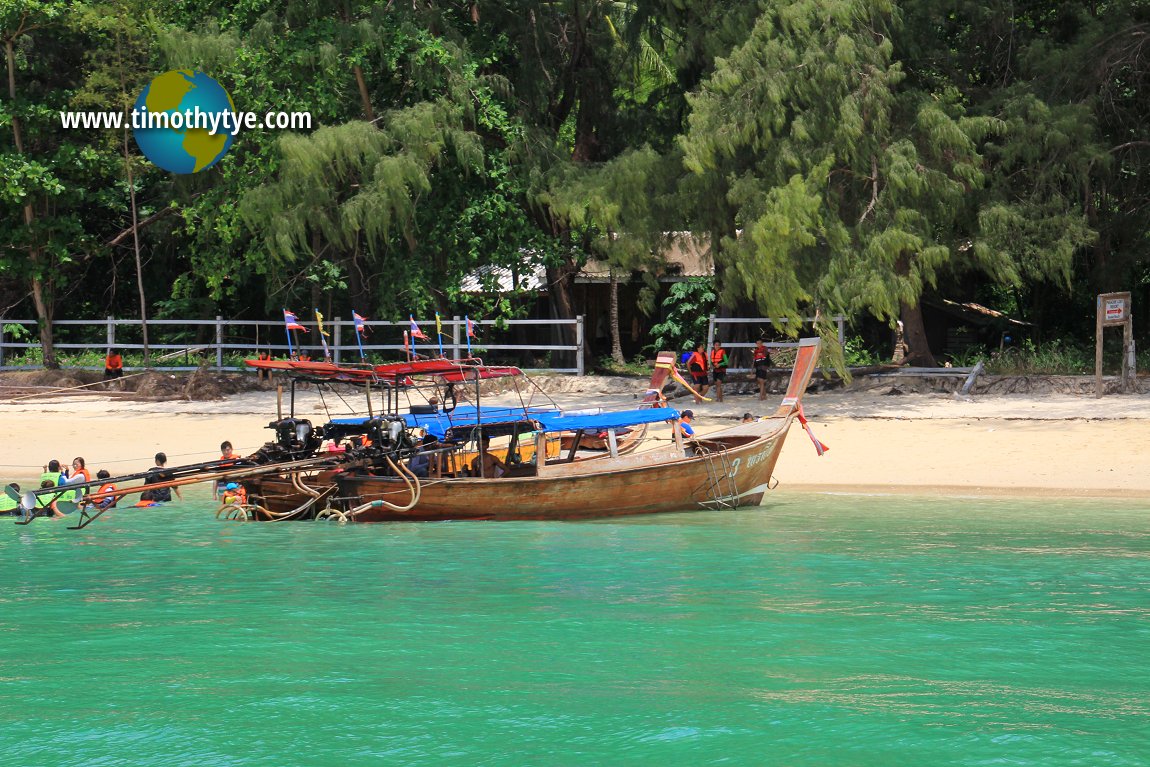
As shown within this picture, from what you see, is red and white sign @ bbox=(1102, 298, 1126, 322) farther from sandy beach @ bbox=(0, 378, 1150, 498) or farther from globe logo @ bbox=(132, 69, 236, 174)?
globe logo @ bbox=(132, 69, 236, 174)

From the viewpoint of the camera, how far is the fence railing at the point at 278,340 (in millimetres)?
30531

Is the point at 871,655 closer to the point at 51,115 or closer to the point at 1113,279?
the point at 1113,279

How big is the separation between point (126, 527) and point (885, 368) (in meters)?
16.2

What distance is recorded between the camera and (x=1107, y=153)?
25703 millimetres

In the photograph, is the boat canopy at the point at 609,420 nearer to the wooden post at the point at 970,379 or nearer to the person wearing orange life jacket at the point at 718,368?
the person wearing orange life jacket at the point at 718,368

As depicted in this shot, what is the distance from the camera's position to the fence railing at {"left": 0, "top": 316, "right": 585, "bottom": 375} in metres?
30.5

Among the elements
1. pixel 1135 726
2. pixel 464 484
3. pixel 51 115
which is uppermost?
pixel 51 115

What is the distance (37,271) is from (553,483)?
1991 centimetres

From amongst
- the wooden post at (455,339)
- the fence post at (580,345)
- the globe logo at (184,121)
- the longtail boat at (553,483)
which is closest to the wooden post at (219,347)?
the globe logo at (184,121)

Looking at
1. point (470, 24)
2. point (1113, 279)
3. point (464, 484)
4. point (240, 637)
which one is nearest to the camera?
point (240, 637)

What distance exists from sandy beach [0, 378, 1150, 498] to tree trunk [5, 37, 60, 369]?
14.8 ft

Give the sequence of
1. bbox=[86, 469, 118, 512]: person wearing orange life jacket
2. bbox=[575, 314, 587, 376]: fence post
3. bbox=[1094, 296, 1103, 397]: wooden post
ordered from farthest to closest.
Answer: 1. bbox=[575, 314, 587, 376]: fence post
2. bbox=[1094, 296, 1103, 397]: wooden post
3. bbox=[86, 469, 118, 512]: person wearing orange life jacket

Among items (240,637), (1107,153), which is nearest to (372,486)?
(240,637)

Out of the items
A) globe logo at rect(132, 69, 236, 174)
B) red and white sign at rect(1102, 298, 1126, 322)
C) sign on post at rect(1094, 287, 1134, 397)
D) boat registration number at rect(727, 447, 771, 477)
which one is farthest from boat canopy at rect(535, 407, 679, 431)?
globe logo at rect(132, 69, 236, 174)
